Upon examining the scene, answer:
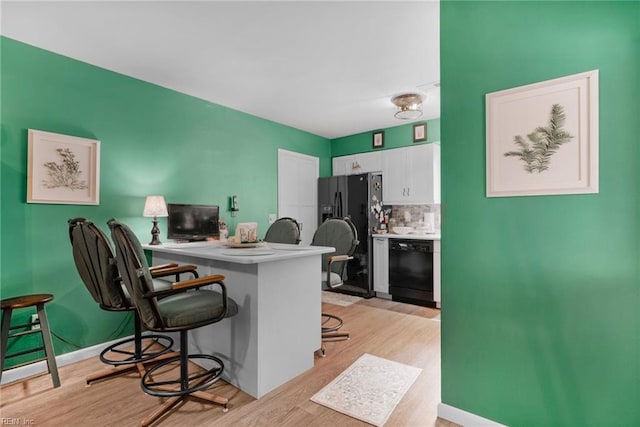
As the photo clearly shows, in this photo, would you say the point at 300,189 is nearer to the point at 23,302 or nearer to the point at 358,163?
the point at 358,163

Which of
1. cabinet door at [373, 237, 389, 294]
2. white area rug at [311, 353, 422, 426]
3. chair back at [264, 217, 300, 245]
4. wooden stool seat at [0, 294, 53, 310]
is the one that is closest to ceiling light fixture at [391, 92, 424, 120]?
cabinet door at [373, 237, 389, 294]

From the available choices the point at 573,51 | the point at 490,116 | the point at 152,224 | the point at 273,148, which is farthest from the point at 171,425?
the point at 273,148

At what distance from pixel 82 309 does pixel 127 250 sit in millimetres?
1738

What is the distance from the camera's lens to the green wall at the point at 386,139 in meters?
4.58

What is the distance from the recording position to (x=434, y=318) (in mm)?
3631

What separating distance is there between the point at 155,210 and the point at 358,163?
3337 mm

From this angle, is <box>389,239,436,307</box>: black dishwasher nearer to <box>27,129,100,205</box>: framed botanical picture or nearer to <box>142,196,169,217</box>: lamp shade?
<box>142,196,169,217</box>: lamp shade

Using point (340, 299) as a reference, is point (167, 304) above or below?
above

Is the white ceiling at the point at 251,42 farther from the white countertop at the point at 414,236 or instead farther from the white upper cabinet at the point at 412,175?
the white countertop at the point at 414,236

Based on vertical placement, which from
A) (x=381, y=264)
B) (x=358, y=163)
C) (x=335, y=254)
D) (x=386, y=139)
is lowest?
(x=381, y=264)

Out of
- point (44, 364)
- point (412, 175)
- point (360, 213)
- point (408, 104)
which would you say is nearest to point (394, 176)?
point (412, 175)

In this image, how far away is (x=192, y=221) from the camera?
347 cm

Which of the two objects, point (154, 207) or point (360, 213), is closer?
point (154, 207)

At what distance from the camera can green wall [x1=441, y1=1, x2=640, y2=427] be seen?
4.51ft
